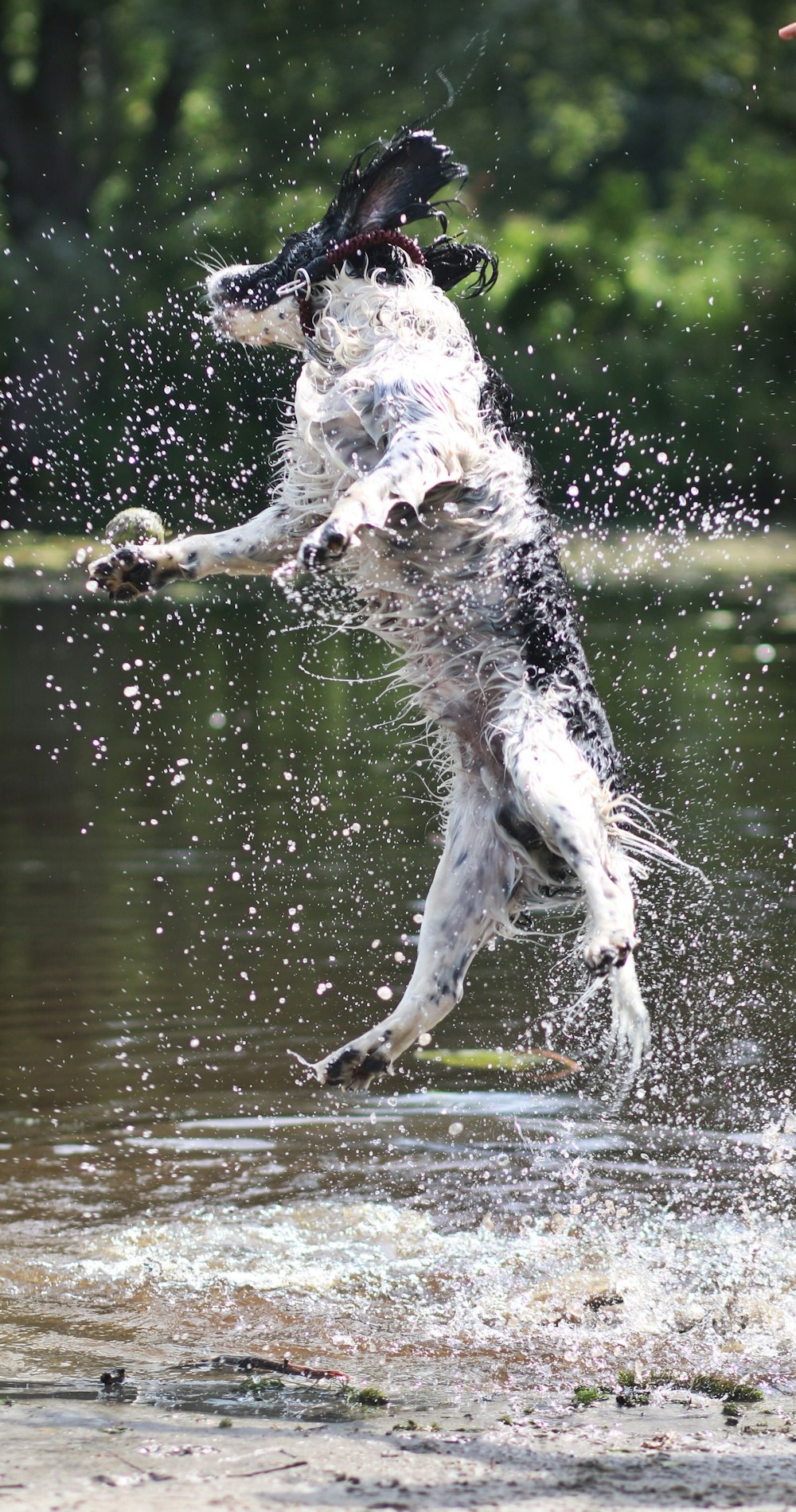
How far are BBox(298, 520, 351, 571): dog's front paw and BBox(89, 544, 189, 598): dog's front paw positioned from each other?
73 centimetres

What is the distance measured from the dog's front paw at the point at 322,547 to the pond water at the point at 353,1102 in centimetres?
109

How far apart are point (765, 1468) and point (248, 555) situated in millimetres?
2631

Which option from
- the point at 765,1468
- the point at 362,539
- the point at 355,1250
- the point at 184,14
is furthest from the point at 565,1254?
the point at 184,14

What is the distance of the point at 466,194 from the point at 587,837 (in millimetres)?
17604

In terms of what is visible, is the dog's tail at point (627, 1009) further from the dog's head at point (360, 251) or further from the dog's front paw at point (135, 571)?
the dog's head at point (360, 251)

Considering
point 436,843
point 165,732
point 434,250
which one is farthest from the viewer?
point 165,732

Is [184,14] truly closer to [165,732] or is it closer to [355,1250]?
[165,732]

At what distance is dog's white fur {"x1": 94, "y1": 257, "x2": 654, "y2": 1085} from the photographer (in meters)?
4.57

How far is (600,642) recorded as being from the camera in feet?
48.5

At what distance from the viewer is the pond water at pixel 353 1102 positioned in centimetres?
441

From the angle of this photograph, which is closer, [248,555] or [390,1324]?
[390,1324]

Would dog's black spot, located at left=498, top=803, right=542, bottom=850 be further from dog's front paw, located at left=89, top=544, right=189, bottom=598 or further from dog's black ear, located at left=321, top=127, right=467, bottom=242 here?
dog's black ear, located at left=321, top=127, right=467, bottom=242

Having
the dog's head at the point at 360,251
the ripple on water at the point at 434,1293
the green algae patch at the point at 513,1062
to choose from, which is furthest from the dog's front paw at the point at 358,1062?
the dog's head at the point at 360,251

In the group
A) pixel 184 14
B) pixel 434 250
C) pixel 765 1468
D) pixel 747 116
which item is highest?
pixel 747 116
